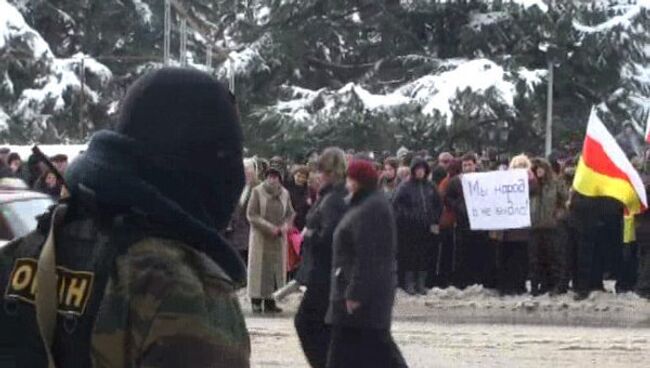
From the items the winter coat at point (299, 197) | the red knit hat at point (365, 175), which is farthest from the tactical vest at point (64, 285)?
the winter coat at point (299, 197)

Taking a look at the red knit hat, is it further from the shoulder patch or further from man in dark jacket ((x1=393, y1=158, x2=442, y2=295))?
man in dark jacket ((x1=393, y1=158, x2=442, y2=295))

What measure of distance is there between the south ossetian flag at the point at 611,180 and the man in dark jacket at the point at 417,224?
1650 mm

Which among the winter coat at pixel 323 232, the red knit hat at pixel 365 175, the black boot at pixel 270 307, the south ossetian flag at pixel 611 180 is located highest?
the south ossetian flag at pixel 611 180

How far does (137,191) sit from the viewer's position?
291 cm

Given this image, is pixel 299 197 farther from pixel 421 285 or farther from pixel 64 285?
pixel 64 285

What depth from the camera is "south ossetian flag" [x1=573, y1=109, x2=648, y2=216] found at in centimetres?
1809

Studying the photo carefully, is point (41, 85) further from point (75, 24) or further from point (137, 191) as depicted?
point (137, 191)

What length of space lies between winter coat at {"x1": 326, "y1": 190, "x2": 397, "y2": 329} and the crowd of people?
8.09m

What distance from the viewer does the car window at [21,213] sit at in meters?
11.7

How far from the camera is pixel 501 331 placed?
15953 mm

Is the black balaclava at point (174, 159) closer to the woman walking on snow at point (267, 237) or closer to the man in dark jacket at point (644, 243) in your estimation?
the woman walking on snow at point (267, 237)

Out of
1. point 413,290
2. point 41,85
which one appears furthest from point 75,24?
point 413,290

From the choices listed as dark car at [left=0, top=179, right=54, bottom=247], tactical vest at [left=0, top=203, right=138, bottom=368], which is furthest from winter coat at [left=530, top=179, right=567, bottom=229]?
tactical vest at [left=0, top=203, right=138, bottom=368]

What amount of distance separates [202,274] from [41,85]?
37.6 m
